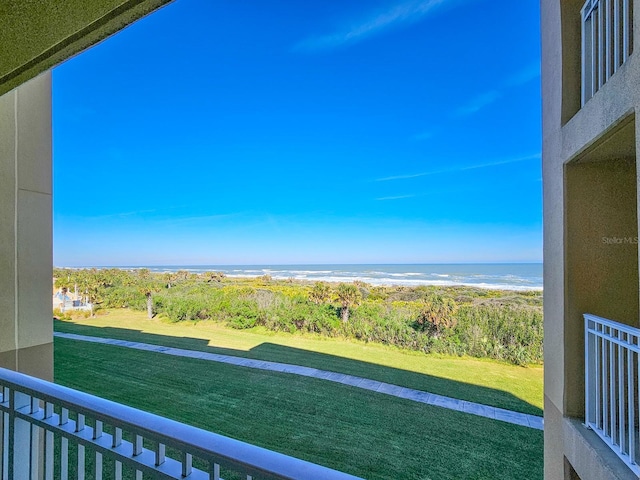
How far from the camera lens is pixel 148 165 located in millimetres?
15977

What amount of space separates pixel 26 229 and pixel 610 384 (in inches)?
159

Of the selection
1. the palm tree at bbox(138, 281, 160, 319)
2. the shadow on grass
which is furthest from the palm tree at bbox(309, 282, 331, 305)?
the palm tree at bbox(138, 281, 160, 319)

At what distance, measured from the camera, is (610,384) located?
205 cm

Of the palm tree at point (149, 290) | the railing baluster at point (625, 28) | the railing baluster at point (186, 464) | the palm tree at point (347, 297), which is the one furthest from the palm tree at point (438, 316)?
the palm tree at point (149, 290)

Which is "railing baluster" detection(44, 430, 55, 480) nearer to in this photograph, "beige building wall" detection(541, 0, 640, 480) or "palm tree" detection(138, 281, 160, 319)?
"beige building wall" detection(541, 0, 640, 480)

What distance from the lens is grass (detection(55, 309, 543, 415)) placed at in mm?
6621

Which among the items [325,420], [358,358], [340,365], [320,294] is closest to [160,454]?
[325,420]

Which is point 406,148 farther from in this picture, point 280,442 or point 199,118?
point 280,442

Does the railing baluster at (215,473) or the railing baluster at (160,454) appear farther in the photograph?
the railing baluster at (160,454)

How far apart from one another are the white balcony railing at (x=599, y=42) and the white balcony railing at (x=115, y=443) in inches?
99.7

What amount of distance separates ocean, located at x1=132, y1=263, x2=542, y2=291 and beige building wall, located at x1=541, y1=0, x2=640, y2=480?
14.2 m

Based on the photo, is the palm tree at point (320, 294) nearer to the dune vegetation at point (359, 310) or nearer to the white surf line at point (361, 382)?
the dune vegetation at point (359, 310)

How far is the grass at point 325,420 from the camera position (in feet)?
14.1

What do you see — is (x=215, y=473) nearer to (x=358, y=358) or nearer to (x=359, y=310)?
(x=358, y=358)
